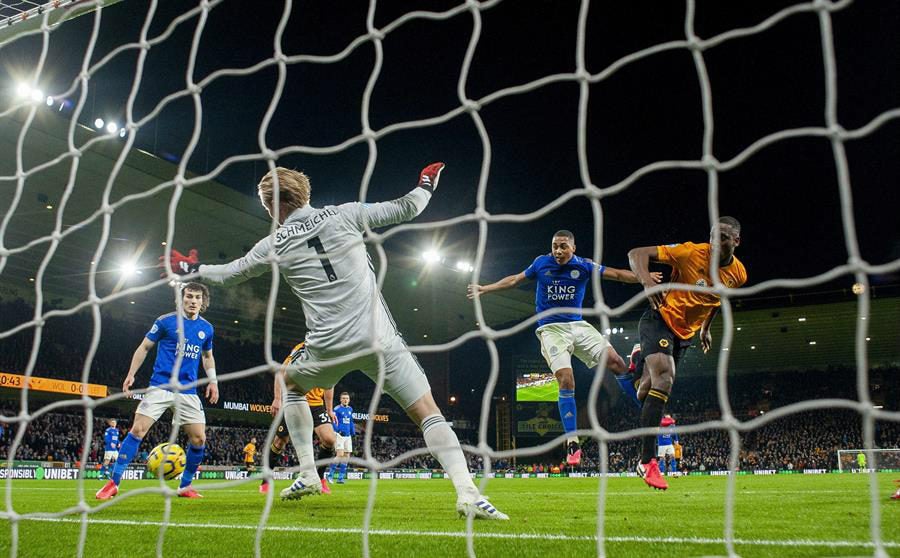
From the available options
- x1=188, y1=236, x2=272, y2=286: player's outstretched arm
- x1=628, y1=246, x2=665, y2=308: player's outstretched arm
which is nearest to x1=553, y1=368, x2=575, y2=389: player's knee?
x1=628, y1=246, x2=665, y2=308: player's outstretched arm

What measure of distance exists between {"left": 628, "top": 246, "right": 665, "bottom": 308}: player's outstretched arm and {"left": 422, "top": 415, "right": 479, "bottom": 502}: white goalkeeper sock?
77.0 inches

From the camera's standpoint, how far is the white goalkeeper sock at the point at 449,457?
3.99 meters

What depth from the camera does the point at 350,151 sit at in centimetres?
2194

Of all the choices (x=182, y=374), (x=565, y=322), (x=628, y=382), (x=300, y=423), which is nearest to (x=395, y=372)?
(x=300, y=423)

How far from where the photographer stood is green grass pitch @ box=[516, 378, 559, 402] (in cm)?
3691

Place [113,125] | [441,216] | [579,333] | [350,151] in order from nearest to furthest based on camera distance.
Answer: [579,333] → [113,125] → [350,151] → [441,216]

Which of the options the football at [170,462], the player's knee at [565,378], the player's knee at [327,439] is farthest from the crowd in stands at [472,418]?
the football at [170,462]

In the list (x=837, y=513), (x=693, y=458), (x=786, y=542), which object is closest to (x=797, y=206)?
(x=693, y=458)

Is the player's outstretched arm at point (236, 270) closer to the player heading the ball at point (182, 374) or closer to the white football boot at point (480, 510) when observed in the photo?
the white football boot at point (480, 510)

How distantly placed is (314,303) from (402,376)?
25.7 inches

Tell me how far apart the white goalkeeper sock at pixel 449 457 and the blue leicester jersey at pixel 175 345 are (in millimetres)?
3722

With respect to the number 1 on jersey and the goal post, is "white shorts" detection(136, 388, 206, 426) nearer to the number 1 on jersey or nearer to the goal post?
the number 1 on jersey

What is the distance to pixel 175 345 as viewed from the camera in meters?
7.19

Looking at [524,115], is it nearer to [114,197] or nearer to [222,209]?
[222,209]
